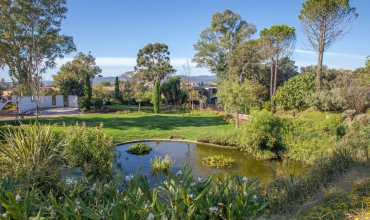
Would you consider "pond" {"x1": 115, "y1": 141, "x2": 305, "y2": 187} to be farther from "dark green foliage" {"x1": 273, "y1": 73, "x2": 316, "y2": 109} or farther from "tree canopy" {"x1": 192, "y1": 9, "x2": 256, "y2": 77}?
"tree canopy" {"x1": 192, "y1": 9, "x2": 256, "y2": 77}

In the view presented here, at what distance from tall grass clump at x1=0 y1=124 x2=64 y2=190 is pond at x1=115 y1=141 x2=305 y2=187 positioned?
3.01 meters

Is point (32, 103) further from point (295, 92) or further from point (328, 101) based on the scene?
point (328, 101)

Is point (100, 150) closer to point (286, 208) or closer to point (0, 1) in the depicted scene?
point (286, 208)

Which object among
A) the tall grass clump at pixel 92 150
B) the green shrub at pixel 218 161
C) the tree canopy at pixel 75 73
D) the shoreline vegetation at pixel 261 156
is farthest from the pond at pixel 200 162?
the tree canopy at pixel 75 73

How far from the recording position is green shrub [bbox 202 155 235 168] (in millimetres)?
8789

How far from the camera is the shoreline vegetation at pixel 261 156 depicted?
315 cm

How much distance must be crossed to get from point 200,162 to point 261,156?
2530 millimetres

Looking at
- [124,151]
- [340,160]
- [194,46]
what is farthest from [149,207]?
[194,46]

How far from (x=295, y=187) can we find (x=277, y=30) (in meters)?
20.5

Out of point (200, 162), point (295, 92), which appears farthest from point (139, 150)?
point (295, 92)

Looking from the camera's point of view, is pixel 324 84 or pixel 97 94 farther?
pixel 97 94

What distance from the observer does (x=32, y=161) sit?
14.5ft

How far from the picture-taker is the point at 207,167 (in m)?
8.60

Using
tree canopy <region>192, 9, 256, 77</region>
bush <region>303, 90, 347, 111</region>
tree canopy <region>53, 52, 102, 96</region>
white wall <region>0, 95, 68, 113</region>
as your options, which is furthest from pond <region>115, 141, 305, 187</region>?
tree canopy <region>192, 9, 256, 77</region>
